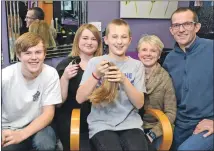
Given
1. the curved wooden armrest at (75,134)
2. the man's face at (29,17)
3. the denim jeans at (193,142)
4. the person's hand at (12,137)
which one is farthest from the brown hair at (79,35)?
the denim jeans at (193,142)

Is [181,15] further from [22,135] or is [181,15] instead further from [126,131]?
[22,135]

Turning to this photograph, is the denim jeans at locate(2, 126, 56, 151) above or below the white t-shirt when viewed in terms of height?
below

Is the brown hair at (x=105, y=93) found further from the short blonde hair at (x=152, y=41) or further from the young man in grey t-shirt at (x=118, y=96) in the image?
the short blonde hair at (x=152, y=41)

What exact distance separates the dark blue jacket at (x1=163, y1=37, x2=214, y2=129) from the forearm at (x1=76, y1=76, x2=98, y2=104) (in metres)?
0.39

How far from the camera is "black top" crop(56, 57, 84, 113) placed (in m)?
1.15

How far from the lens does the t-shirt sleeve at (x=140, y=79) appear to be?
3.49 feet

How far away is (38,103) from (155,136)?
0.52 meters

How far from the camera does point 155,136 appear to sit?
1110 mm

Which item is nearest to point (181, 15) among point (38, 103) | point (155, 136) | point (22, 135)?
point (155, 136)

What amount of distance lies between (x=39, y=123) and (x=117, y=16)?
0.56 m

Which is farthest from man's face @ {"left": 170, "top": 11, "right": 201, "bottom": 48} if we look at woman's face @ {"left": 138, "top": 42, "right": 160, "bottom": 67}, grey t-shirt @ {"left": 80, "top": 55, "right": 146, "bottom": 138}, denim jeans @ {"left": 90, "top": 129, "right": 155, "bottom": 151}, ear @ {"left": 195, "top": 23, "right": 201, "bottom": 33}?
denim jeans @ {"left": 90, "top": 129, "right": 155, "bottom": 151}

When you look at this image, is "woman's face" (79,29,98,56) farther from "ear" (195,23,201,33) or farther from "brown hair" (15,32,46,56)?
"ear" (195,23,201,33)

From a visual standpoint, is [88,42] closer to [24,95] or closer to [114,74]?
[114,74]

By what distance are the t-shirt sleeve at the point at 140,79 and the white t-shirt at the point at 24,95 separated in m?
0.34
